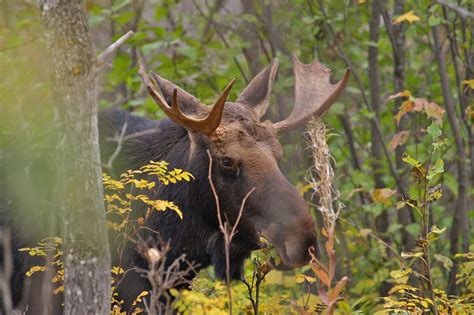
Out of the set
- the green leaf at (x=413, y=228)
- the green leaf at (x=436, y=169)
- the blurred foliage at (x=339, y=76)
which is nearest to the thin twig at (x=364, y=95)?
the blurred foliage at (x=339, y=76)

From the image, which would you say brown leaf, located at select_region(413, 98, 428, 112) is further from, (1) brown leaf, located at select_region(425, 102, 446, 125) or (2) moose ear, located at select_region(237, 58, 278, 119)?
(2) moose ear, located at select_region(237, 58, 278, 119)

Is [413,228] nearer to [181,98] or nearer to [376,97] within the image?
[376,97]

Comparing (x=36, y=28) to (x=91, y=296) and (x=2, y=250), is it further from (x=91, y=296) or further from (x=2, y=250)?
(x=91, y=296)

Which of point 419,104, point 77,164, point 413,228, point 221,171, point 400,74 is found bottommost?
point 413,228

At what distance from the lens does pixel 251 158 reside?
528 cm

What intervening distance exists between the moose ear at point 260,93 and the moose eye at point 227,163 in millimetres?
694

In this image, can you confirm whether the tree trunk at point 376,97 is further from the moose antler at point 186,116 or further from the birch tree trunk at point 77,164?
the birch tree trunk at point 77,164

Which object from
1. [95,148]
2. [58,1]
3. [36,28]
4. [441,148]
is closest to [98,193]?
[95,148]

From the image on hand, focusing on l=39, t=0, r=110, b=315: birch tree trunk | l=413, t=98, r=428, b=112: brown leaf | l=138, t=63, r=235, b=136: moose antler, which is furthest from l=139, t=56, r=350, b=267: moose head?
l=39, t=0, r=110, b=315: birch tree trunk

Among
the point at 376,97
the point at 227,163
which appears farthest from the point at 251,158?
the point at 376,97

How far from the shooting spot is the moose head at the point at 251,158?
191 inches

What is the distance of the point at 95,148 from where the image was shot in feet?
13.1

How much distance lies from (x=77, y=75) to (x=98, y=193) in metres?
0.54

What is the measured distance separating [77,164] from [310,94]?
264cm
